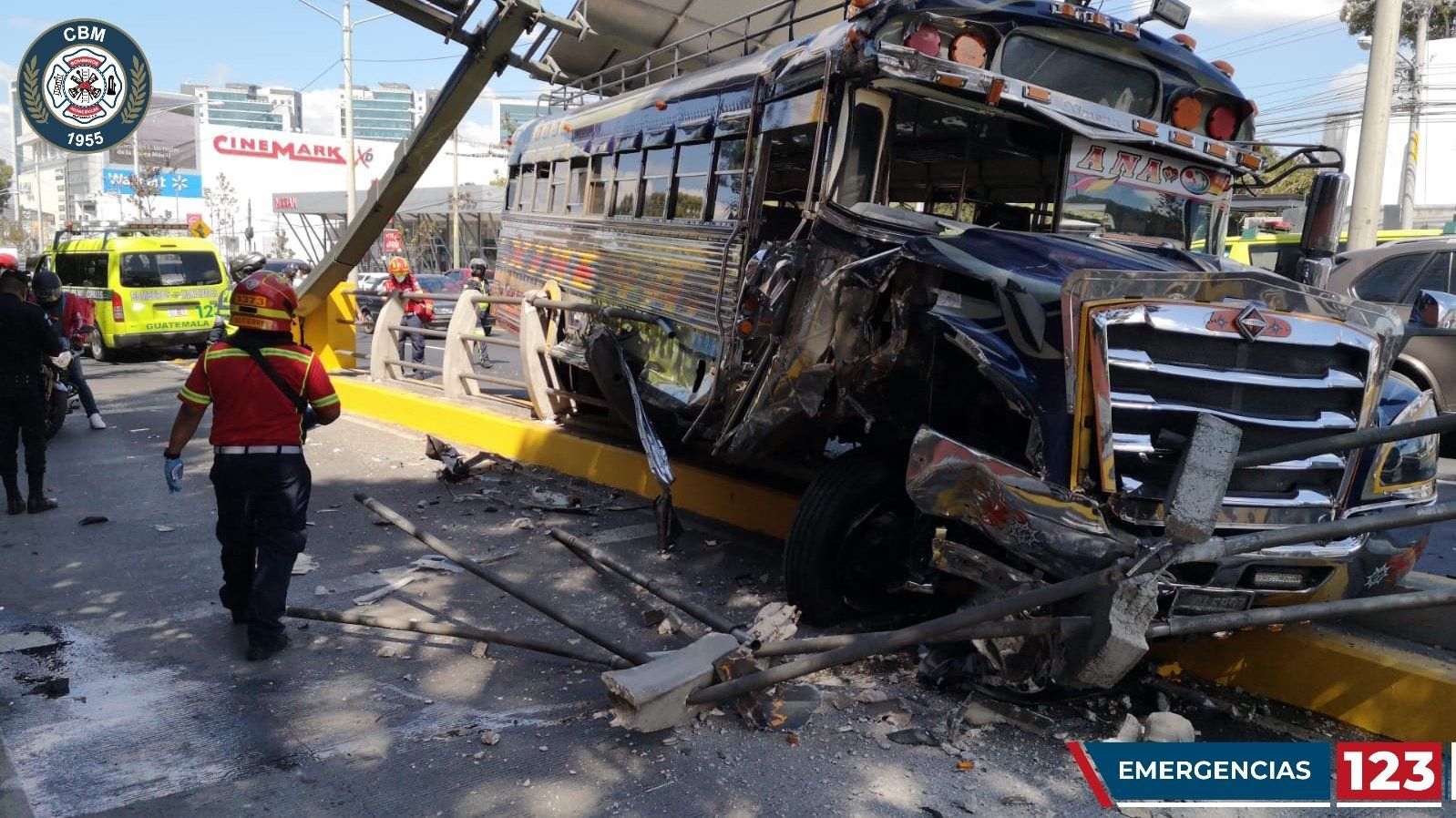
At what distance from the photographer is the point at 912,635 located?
356cm

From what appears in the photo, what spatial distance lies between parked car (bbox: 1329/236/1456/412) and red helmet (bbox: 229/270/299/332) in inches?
339

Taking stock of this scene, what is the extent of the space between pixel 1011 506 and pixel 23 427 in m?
7.20

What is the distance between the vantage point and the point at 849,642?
373cm

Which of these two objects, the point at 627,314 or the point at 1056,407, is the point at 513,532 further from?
the point at 1056,407

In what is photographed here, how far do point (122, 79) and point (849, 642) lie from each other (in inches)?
267

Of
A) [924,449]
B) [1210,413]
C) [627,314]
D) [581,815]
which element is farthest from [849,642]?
[627,314]

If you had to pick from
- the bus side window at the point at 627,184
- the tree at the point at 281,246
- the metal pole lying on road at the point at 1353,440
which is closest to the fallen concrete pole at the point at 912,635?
the metal pole lying on road at the point at 1353,440

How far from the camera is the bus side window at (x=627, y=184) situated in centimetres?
814

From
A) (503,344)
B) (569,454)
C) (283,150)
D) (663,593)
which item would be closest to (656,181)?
(569,454)

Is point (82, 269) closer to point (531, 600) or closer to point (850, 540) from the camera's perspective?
point (531, 600)

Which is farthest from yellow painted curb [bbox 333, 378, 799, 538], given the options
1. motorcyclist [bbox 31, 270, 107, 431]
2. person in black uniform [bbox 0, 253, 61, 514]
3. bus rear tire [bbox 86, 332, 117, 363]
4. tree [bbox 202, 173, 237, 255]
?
tree [bbox 202, 173, 237, 255]

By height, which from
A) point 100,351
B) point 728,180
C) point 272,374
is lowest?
point 100,351

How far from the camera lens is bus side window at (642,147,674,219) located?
7.47 meters

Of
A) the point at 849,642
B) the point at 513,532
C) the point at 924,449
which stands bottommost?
the point at 513,532
